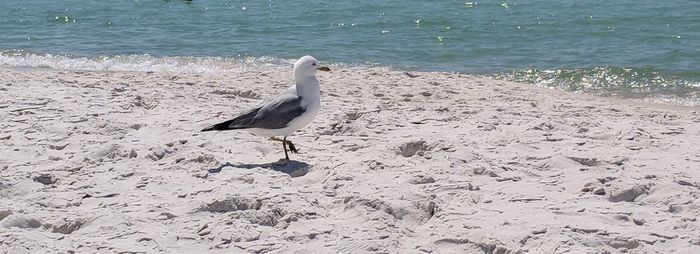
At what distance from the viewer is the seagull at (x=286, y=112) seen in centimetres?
675

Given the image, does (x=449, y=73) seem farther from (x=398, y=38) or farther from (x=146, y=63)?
(x=146, y=63)

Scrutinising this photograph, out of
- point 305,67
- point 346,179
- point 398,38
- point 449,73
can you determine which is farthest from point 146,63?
point 346,179

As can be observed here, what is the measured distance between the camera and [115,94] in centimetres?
901

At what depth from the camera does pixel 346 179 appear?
6.24 m

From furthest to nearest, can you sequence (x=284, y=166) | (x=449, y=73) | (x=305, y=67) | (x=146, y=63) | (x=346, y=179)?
(x=146, y=63) → (x=449, y=73) → (x=305, y=67) → (x=284, y=166) → (x=346, y=179)

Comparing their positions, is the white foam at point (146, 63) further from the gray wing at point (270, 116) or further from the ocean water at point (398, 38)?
the gray wing at point (270, 116)

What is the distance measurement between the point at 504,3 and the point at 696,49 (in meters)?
5.98

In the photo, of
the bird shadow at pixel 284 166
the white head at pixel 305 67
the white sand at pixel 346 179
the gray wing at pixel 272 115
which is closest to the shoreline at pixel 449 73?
the white sand at pixel 346 179

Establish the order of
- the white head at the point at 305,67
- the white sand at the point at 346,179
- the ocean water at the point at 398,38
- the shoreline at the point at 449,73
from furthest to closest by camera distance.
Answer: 1. the ocean water at the point at 398,38
2. the shoreline at the point at 449,73
3. the white head at the point at 305,67
4. the white sand at the point at 346,179

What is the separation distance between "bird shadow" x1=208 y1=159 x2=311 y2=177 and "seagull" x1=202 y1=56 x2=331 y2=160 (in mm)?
100

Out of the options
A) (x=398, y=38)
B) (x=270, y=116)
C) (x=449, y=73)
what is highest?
(x=270, y=116)

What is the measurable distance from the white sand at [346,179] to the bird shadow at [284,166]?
2 cm

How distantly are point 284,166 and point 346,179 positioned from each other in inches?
22.0

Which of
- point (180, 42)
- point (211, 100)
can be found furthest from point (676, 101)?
point (180, 42)
